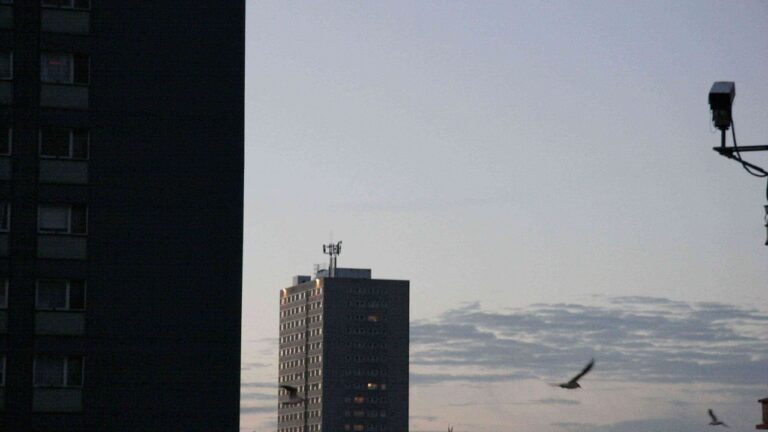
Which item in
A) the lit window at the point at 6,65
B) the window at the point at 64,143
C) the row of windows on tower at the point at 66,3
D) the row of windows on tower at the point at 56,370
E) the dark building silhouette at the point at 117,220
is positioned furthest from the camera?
the row of windows on tower at the point at 66,3

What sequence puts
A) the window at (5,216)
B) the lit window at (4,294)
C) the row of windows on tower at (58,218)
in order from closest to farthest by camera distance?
1. the lit window at (4,294)
2. the window at (5,216)
3. the row of windows on tower at (58,218)

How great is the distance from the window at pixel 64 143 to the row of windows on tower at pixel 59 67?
7.25 ft

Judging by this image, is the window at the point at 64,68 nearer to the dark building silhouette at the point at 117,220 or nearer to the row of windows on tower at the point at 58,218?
the dark building silhouette at the point at 117,220

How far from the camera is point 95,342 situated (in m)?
60.0

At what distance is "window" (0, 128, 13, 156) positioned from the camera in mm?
60812

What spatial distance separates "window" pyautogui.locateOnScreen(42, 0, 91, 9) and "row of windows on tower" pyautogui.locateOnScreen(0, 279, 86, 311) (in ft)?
40.6

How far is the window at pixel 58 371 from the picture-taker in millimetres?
58969

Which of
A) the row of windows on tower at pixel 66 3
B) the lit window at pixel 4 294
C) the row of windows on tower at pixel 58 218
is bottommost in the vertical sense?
the lit window at pixel 4 294

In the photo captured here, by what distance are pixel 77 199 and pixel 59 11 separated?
8.51 m

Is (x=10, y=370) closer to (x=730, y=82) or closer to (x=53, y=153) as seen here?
(x=53, y=153)

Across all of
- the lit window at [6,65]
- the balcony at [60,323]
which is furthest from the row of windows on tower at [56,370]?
the lit window at [6,65]

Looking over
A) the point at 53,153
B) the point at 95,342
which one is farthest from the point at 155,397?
the point at 53,153

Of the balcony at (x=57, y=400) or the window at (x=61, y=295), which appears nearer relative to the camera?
the balcony at (x=57, y=400)

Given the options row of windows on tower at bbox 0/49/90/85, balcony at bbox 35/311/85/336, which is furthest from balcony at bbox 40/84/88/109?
balcony at bbox 35/311/85/336
